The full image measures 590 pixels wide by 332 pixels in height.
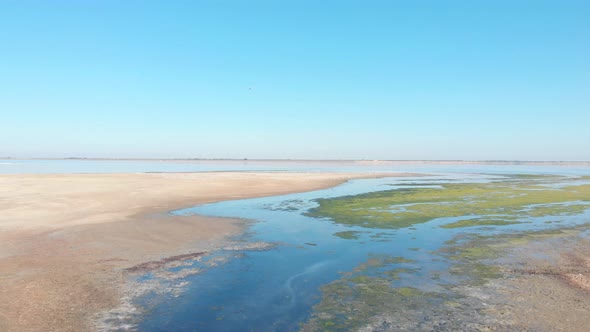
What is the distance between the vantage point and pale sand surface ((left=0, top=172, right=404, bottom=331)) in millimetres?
8875

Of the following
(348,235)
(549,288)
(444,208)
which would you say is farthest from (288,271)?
(444,208)

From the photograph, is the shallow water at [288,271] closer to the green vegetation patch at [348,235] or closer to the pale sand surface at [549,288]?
the green vegetation patch at [348,235]

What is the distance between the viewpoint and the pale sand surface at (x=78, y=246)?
8875 mm

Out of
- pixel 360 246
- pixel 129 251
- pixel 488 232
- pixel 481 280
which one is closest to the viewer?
pixel 481 280

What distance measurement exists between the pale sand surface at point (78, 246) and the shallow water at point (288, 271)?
4.88 feet

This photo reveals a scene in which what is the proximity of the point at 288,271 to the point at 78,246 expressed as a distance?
870 centimetres

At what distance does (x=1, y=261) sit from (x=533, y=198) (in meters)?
35.1

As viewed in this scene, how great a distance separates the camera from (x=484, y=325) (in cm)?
814

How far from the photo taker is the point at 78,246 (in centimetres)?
1474

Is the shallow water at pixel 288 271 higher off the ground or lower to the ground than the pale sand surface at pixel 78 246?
lower

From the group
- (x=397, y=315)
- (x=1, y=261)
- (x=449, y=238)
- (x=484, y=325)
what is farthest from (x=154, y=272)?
(x=449, y=238)

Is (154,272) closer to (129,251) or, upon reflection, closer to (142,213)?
(129,251)

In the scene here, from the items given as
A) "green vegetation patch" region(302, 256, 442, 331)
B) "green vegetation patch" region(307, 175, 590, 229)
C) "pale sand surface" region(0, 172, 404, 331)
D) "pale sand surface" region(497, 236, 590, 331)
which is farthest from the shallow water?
"pale sand surface" region(497, 236, 590, 331)

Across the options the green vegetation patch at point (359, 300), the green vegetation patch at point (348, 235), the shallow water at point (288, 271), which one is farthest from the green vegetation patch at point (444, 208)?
the green vegetation patch at point (359, 300)
